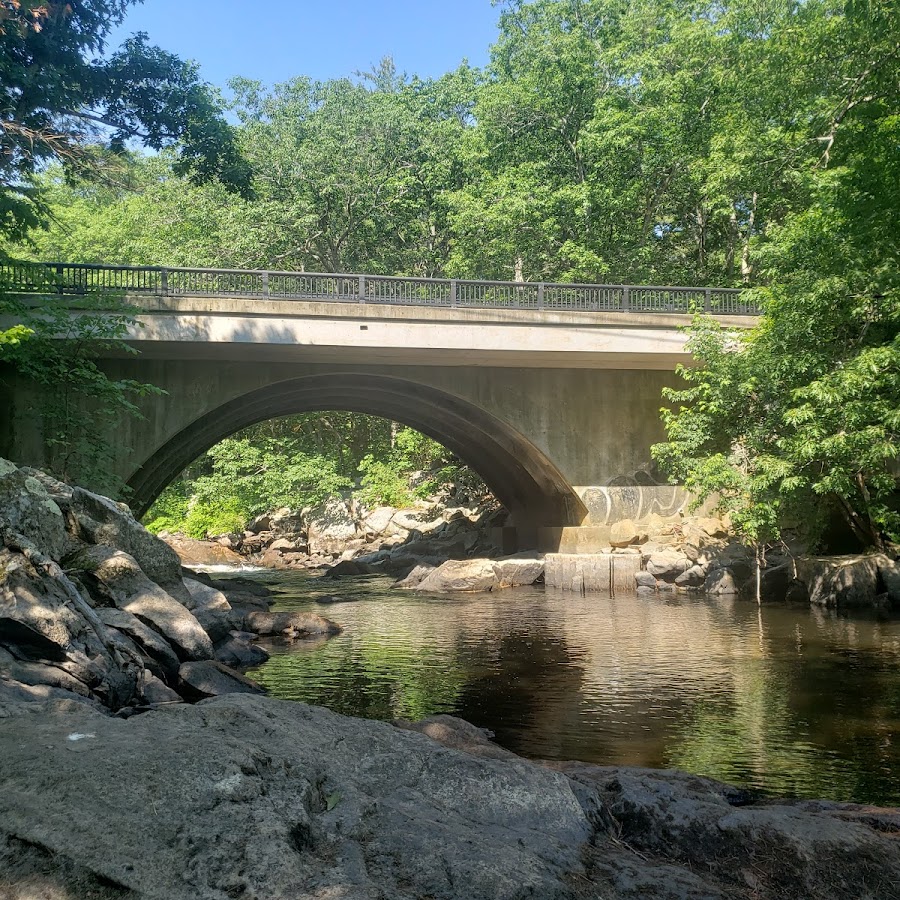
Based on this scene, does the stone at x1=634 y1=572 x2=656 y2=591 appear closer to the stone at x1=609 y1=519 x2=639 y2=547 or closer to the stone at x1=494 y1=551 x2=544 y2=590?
the stone at x1=609 y1=519 x2=639 y2=547

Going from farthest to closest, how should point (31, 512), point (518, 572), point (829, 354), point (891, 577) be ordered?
point (518, 572), point (891, 577), point (829, 354), point (31, 512)

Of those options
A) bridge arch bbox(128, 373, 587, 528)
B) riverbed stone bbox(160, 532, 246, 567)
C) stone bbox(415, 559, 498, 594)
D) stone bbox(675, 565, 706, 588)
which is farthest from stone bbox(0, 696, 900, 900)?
riverbed stone bbox(160, 532, 246, 567)

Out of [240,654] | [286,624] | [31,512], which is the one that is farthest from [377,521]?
[31,512]

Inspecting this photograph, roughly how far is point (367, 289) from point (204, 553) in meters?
15.6

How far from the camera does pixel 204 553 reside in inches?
1207

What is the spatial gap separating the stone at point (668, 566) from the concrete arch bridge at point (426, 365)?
6.21ft

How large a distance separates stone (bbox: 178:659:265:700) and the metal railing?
9.43 m

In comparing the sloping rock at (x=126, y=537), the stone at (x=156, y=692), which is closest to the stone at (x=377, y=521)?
the sloping rock at (x=126, y=537)

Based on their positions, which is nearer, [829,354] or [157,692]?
[157,692]

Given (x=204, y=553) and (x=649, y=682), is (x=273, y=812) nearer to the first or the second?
(x=649, y=682)

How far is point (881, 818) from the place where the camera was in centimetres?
432

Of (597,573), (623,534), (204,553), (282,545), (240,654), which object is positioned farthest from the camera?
(282,545)

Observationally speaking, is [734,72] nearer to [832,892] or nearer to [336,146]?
[336,146]

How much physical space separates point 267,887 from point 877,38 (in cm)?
1538
